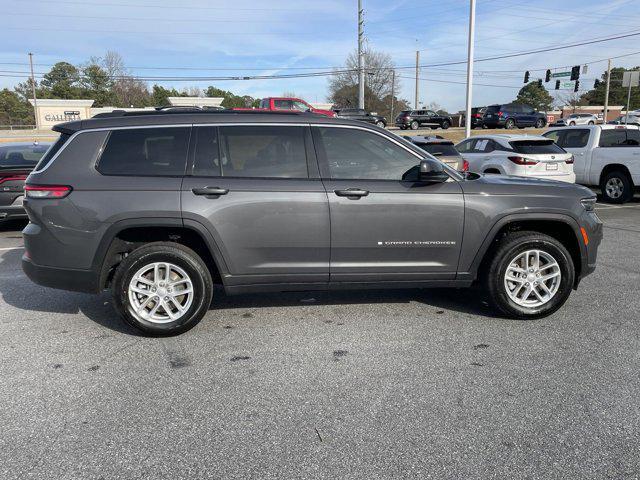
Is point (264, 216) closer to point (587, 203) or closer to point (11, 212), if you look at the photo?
point (587, 203)

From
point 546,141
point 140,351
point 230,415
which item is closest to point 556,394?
point 230,415

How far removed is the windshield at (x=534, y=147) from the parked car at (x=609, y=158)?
5.54ft

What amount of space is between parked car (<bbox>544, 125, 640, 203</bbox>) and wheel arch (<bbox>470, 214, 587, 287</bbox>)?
8550mm

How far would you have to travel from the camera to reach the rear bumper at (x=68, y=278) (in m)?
4.22

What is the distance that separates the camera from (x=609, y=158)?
12.1 m

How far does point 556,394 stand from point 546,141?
8771 mm

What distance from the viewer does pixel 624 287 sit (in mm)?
5625

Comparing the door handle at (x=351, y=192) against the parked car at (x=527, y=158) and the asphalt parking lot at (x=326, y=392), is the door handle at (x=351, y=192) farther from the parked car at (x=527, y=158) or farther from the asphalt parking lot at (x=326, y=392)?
the parked car at (x=527, y=158)

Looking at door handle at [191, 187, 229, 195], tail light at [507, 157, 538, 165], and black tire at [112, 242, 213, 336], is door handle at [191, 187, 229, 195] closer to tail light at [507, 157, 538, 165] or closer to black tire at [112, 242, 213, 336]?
black tire at [112, 242, 213, 336]

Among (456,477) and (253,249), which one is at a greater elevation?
(253,249)

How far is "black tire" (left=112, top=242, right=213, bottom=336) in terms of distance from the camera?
421cm

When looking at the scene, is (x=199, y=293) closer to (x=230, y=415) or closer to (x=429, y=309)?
(x=230, y=415)

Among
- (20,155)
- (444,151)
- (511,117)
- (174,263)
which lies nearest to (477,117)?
(511,117)

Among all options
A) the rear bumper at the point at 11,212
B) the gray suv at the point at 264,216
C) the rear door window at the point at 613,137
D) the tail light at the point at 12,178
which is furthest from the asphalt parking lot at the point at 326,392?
the rear door window at the point at 613,137
